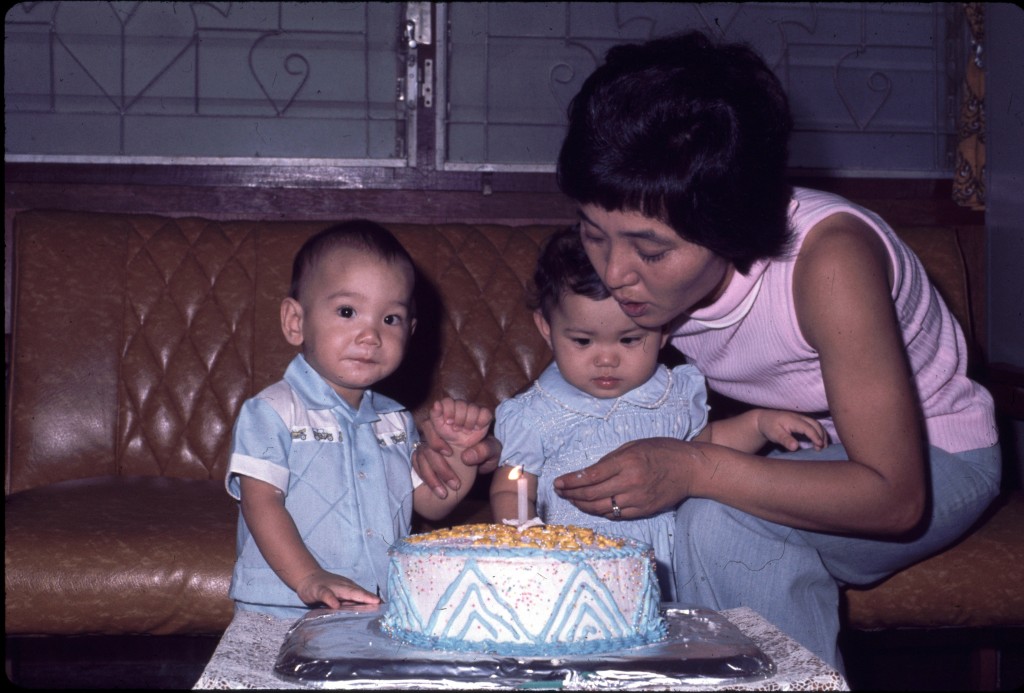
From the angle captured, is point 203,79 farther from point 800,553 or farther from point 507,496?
point 800,553

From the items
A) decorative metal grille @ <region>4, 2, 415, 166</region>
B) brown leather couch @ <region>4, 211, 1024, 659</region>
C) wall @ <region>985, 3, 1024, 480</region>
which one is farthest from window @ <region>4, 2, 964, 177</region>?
brown leather couch @ <region>4, 211, 1024, 659</region>

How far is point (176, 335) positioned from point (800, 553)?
1957mm

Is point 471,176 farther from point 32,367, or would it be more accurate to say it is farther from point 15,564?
point 15,564

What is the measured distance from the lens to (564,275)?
8.11 feet

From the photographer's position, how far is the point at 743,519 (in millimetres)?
2096

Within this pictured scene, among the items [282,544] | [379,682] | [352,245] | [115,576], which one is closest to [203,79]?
[352,245]

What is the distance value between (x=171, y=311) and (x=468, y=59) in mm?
1418

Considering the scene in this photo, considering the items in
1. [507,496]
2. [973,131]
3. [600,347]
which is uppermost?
[973,131]

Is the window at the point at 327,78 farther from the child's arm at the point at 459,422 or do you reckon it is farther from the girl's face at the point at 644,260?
the girl's face at the point at 644,260

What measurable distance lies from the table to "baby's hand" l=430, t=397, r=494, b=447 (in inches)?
24.2

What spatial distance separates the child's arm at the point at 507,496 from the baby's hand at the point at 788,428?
0.54 metres

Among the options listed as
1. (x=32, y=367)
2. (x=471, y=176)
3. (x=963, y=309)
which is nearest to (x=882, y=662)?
(x=963, y=309)

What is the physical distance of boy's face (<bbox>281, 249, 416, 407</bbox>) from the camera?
7.55ft

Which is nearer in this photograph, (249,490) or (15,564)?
(249,490)
